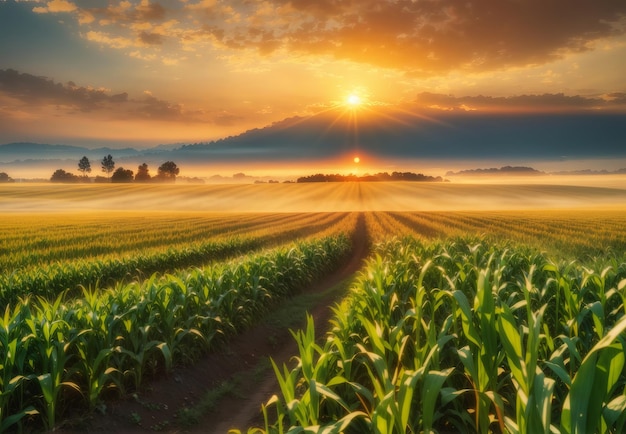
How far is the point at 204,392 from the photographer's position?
908cm

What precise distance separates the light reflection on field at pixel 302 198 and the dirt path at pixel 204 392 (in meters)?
61.6

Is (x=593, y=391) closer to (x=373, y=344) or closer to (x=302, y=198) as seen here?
(x=373, y=344)

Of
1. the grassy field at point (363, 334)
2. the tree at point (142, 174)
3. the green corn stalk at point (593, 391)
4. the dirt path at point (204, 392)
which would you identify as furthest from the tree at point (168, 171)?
the green corn stalk at point (593, 391)

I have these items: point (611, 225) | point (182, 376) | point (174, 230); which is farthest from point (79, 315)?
point (611, 225)

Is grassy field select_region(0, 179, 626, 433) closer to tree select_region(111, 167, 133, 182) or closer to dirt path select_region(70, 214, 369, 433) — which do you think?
dirt path select_region(70, 214, 369, 433)

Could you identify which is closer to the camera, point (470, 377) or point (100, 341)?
point (470, 377)

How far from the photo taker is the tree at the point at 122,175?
140 metres

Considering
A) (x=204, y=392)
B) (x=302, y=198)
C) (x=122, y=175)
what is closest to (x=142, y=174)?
(x=122, y=175)

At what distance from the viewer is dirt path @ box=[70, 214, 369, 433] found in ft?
24.7

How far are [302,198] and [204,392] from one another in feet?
267

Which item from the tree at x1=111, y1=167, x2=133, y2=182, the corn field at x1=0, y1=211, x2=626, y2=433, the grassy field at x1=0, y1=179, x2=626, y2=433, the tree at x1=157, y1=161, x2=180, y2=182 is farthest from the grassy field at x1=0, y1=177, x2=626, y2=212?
the corn field at x1=0, y1=211, x2=626, y2=433

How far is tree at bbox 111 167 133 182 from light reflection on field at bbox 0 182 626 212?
115ft

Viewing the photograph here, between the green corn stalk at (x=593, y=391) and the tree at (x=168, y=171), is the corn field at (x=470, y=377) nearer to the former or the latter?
the green corn stalk at (x=593, y=391)

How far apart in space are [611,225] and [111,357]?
37.9 metres
